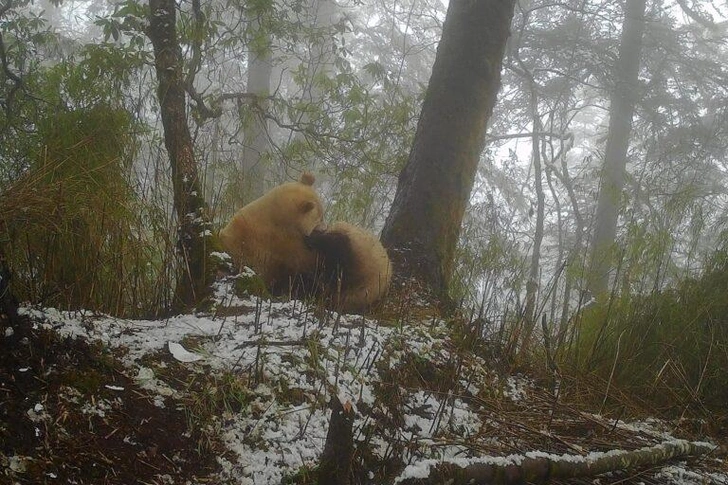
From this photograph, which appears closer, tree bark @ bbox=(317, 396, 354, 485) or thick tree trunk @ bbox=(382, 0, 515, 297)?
tree bark @ bbox=(317, 396, 354, 485)

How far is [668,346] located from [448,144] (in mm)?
2015

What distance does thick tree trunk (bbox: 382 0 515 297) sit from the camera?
13.0 feet

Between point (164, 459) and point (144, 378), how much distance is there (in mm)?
411

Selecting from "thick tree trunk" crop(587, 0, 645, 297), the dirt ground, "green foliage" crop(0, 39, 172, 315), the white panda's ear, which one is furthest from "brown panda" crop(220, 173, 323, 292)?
"thick tree trunk" crop(587, 0, 645, 297)

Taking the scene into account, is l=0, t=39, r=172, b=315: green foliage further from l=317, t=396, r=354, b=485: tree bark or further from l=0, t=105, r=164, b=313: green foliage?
l=317, t=396, r=354, b=485: tree bark

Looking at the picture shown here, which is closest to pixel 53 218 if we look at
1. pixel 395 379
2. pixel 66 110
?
pixel 66 110

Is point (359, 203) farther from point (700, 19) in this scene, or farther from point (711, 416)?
point (700, 19)

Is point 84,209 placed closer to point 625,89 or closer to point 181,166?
point 181,166

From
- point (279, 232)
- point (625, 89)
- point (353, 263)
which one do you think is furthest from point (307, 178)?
point (625, 89)

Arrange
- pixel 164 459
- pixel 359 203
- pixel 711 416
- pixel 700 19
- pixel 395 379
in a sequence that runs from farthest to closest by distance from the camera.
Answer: pixel 700 19 < pixel 359 203 < pixel 711 416 < pixel 395 379 < pixel 164 459

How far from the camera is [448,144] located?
405 centimetres

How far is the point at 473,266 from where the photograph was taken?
4.30 meters

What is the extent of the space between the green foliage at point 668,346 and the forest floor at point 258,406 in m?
0.29

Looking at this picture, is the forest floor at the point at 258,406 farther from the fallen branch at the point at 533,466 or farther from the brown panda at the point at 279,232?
the brown panda at the point at 279,232
